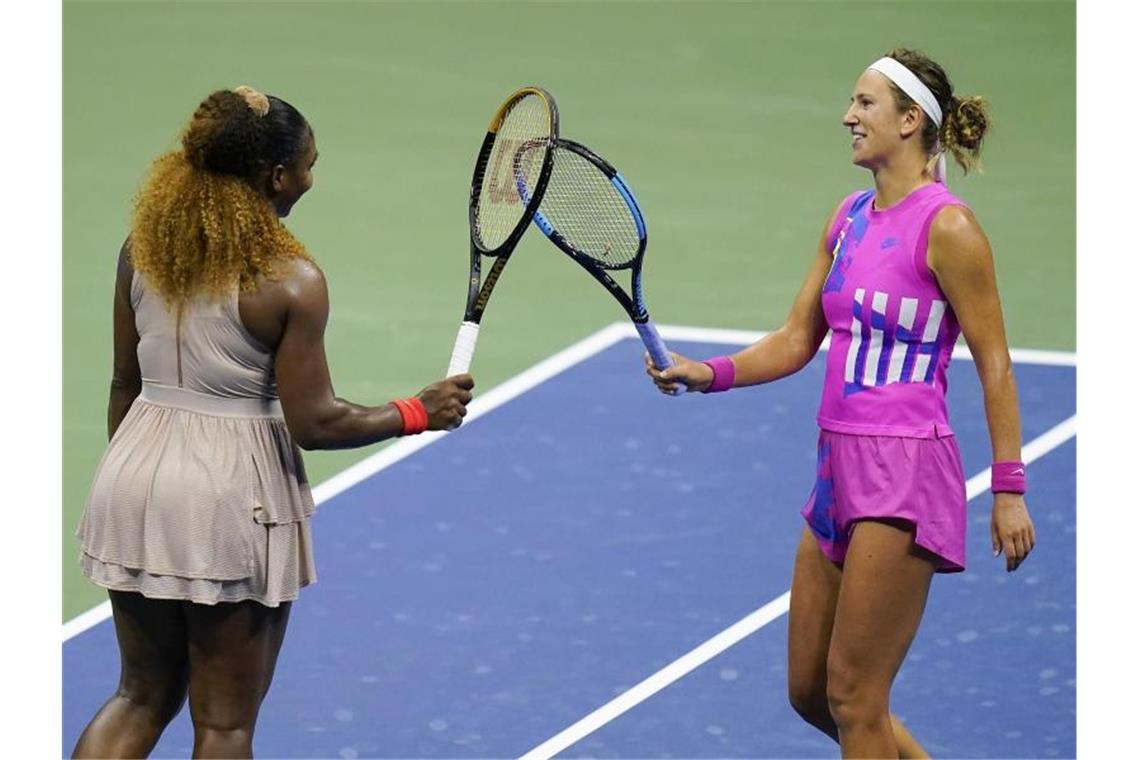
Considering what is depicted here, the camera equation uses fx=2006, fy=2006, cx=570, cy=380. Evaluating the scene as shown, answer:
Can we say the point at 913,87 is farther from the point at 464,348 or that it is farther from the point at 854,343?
the point at 464,348

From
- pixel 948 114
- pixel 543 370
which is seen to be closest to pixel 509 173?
pixel 948 114

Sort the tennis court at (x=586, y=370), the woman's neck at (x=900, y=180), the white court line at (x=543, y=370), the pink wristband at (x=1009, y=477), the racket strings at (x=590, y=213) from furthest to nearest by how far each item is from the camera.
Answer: the white court line at (x=543, y=370), the tennis court at (x=586, y=370), the racket strings at (x=590, y=213), the woman's neck at (x=900, y=180), the pink wristband at (x=1009, y=477)

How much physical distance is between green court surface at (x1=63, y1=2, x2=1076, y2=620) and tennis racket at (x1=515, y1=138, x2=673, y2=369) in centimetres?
216

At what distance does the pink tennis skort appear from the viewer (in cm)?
432

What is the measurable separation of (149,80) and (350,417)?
605 centimetres

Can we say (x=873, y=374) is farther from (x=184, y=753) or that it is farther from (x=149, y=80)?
(x=149, y=80)

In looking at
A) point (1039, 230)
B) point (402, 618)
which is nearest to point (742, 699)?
point (402, 618)

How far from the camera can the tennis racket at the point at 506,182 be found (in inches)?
187

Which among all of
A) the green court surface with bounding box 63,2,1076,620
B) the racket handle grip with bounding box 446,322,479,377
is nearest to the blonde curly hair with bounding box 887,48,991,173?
the racket handle grip with bounding box 446,322,479,377

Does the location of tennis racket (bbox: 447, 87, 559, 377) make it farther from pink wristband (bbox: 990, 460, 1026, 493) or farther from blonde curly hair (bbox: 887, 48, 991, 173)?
pink wristband (bbox: 990, 460, 1026, 493)

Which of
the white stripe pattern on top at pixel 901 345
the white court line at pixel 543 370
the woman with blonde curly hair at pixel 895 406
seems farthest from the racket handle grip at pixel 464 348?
the white court line at pixel 543 370

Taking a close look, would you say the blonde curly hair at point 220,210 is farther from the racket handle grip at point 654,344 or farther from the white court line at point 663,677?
the white court line at point 663,677

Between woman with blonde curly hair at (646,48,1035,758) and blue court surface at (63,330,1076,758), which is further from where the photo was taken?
blue court surface at (63,330,1076,758)

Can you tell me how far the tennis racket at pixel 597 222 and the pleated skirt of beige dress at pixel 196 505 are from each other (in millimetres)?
979
